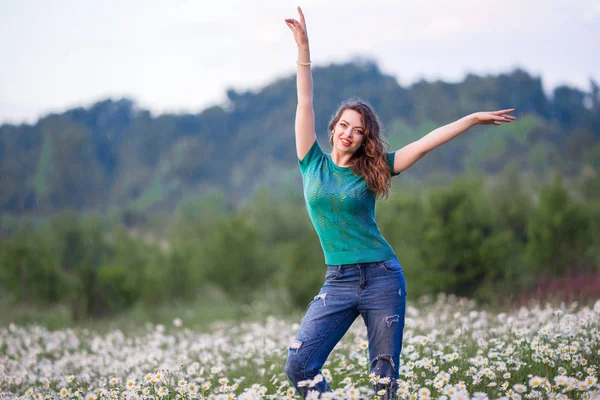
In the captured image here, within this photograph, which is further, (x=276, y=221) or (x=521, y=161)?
(x=521, y=161)

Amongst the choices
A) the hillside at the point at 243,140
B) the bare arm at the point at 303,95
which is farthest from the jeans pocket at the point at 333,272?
the hillside at the point at 243,140

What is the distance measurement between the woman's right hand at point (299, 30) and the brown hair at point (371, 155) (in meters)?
0.50

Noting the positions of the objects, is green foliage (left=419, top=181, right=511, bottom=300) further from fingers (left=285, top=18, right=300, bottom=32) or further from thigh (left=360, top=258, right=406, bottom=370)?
fingers (left=285, top=18, right=300, bottom=32)

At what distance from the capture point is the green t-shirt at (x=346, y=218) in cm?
353

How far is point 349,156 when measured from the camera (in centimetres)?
376

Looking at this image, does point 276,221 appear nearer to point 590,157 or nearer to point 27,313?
point 27,313

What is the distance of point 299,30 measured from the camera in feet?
12.6

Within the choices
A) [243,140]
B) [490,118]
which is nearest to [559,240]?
[490,118]

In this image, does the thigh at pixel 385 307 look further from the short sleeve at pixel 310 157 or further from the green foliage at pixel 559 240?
the green foliage at pixel 559 240

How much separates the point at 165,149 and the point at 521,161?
73.4m

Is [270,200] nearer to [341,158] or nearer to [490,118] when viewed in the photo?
[341,158]

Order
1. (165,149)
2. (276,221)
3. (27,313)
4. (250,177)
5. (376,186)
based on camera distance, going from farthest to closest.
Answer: (165,149) < (250,177) < (276,221) < (27,313) < (376,186)

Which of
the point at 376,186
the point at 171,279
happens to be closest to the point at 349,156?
the point at 376,186

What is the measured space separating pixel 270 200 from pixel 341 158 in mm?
49695
